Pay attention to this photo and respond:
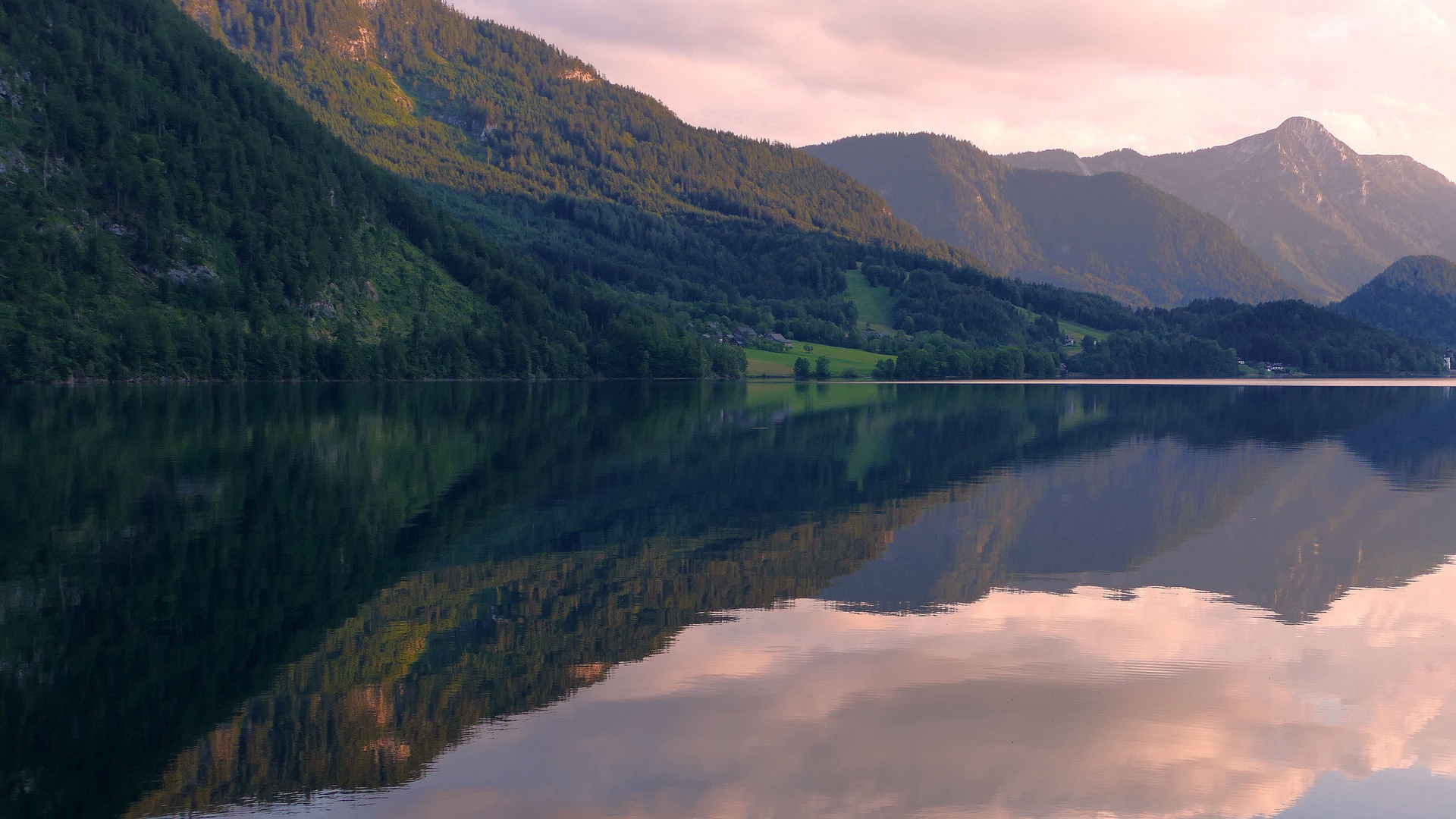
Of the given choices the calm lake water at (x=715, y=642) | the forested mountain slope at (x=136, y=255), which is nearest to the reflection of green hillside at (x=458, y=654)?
the calm lake water at (x=715, y=642)

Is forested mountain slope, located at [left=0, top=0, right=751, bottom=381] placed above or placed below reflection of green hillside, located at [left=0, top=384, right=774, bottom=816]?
above

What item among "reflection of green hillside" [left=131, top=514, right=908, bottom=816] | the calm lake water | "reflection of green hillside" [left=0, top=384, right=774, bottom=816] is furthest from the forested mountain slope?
"reflection of green hillside" [left=131, top=514, right=908, bottom=816]

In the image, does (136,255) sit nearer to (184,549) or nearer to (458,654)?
(184,549)

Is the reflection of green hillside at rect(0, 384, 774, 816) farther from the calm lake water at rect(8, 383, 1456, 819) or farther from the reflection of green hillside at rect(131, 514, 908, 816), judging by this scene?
the reflection of green hillside at rect(131, 514, 908, 816)

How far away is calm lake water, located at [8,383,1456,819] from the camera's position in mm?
15555

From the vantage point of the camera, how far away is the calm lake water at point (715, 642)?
15.6 meters

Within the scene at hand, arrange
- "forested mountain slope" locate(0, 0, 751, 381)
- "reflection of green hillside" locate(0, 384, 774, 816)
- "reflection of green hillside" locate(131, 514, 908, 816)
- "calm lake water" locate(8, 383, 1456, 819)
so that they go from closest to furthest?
"calm lake water" locate(8, 383, 1456, 819), "reflection of green hillside" locate(131, 514, 908, 816), "reflection of green hillside" locate(0, 384, 774, 816), "forested mountain slope" locate(0, 0, 751, 381)

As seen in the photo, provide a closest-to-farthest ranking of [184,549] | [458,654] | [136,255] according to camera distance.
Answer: [458,654]
[184,549]
[136,255]

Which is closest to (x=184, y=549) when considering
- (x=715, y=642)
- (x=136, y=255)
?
(x=715, y=642)

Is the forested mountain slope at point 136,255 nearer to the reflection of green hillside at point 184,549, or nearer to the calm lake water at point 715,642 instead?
the reflection of green hillside at point 184,549

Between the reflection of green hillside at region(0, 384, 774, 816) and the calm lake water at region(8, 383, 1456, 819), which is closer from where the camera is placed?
the calm lake water at region(8, 383, 1456, 819)

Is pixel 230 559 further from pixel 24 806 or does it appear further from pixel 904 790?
pixel 904 790

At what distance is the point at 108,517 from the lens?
34.8m

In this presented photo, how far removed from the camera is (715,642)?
2225 cm
